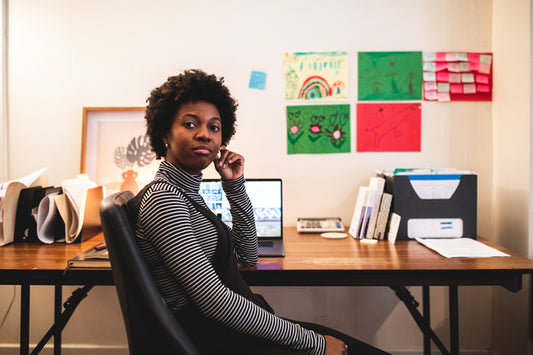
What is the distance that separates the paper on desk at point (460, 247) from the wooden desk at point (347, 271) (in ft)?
0.13

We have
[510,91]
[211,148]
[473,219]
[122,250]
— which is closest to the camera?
[122,250]

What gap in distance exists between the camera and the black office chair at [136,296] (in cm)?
73

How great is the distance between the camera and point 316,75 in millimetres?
1935

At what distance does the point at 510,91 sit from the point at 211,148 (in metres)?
1.61

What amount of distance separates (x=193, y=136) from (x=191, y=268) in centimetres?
37

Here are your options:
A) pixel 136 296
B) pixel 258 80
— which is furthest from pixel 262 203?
pixel 136 296

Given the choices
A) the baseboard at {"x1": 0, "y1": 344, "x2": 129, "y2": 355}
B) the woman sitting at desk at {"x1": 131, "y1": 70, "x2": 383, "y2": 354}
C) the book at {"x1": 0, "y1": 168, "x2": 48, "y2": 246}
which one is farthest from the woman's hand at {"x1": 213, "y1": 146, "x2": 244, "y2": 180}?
the baseboard at {"x1": 0, "y1": 344, "x2": 129, "y2": 355}

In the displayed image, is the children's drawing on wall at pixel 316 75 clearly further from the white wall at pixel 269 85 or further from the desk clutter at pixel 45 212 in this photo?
the desk clutter at pixel 45 212

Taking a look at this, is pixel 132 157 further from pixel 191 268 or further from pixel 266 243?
pixel 191 268

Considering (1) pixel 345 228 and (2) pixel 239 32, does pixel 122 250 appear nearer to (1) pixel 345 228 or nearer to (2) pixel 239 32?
(1) pixel 345 228

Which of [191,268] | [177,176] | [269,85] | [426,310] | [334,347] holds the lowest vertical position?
[426,310]

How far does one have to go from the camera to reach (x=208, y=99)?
1054 millimetres

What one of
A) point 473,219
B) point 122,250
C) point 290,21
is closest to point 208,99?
point 122,250

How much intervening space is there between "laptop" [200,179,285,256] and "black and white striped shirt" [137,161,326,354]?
0.75 metres
